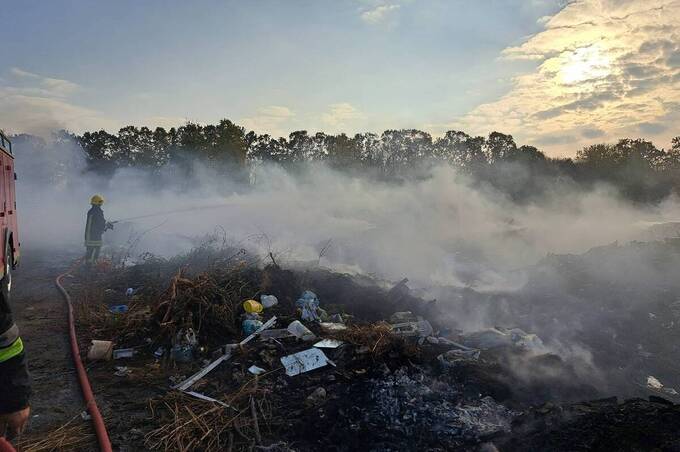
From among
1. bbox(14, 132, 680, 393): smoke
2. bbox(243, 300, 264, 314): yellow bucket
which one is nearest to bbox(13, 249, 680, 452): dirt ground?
bbox(243, 300, 264, 314): yellow bucket

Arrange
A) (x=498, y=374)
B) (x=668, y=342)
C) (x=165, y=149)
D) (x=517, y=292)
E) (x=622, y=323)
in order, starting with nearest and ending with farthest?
(x=498, y=374)
(x=668, y=342)
(x=622, y=323)
(x=517, y=292)
(x=165, y=149)

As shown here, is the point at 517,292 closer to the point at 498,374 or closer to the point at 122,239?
the point at 498,374

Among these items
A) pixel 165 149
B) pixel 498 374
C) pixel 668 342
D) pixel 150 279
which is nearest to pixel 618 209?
pixel 668 342

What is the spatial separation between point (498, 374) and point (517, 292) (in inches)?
266

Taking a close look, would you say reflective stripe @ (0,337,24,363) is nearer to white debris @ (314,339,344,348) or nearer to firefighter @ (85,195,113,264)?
white debris @ (314,339,344,348)

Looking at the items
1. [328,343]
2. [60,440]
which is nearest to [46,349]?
[60,440]

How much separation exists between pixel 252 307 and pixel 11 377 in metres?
4.94

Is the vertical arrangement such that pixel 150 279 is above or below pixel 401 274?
above

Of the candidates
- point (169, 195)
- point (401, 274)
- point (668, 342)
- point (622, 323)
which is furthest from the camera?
point (169, 195)

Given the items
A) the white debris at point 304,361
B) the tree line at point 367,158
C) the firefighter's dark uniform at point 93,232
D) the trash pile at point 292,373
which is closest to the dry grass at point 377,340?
the trash pile at point 292,373

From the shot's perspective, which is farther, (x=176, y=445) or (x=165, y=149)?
(x=165, y=149)

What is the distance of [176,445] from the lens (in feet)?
12.8

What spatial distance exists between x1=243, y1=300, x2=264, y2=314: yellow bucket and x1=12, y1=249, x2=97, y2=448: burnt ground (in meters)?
2.58

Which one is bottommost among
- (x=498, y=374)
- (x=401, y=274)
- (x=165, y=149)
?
(x=401, y=274)
